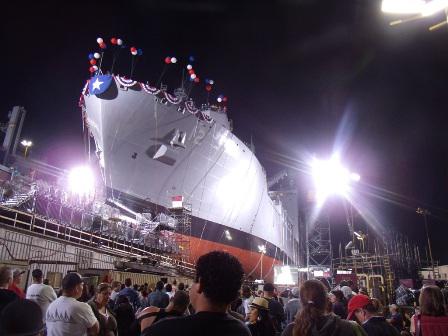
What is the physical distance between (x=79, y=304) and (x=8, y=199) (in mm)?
13217

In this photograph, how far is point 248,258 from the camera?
26422 mm

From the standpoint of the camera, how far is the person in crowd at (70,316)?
3.72m

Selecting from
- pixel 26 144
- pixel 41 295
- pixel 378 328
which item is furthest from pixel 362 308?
pixel 26 144

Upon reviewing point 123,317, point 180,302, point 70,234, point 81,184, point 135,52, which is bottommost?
point 123,317

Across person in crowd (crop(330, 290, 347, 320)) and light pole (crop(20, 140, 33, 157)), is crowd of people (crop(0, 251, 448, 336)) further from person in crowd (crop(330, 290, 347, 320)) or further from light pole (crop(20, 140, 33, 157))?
light pole (crop(20, 140, 33, 157))

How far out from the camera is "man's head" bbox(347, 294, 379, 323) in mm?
3883

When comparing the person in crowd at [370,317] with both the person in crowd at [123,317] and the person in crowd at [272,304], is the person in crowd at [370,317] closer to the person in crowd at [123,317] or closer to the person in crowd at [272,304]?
the person in crowd at [272,304]

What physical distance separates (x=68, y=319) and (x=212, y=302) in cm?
255

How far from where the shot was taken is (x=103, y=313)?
468 centimetres

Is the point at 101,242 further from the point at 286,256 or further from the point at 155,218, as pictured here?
the point at 286,256

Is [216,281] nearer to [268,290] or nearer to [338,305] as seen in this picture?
[268,290]

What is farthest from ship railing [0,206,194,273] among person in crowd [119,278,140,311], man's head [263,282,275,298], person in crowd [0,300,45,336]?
person in crowd [0,300,45,336]

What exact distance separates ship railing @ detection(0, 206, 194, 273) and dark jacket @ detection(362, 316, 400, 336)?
39.6 ft

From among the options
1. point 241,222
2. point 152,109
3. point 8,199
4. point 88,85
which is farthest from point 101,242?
point 241,222
